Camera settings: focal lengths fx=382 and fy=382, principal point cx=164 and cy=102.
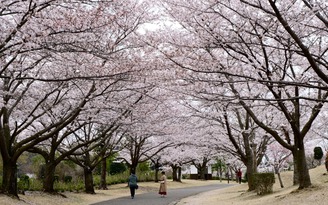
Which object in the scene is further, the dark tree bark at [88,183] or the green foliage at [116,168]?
the green foliage at [116,168]

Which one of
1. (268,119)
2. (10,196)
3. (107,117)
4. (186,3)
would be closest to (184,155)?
(268,119)

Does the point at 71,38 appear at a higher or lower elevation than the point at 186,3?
lower

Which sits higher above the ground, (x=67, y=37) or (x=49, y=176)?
(x=67, y=37)

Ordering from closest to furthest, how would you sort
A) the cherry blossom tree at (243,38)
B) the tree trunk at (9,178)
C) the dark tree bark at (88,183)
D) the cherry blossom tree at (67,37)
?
the cherry blossom tree at (67,37) < the cherry blossom tree at (243,38) < the tree trunk at (9,178) < the dark tree bark at (88,183)

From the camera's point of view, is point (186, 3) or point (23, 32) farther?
point (186, 3)

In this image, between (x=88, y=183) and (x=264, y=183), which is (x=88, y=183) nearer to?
(x=88, y=183)

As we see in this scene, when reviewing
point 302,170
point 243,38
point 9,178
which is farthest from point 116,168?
point 243,38


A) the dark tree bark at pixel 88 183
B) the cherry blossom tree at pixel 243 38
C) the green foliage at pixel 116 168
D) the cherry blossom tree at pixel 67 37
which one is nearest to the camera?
the cherry blossom tree at pixel 67 37

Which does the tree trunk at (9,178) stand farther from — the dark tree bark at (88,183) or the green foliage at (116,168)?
the green foliage at (116,168)

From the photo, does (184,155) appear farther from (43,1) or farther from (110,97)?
(43,1)

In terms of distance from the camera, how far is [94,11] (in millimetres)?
8172

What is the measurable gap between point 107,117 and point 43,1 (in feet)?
32.5

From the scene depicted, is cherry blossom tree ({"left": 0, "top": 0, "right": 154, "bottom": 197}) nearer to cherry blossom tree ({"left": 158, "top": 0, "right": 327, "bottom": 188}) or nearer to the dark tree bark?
cherry blossom tree ({"left": 158, "top": 0, "right": 327, "bottom": 188})

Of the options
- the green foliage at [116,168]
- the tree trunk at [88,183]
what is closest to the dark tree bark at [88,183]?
the tree trunk at [88,183]
